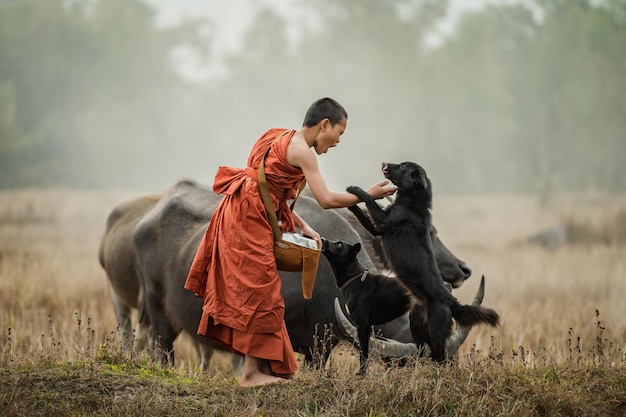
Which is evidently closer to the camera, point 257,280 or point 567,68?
point 257,280

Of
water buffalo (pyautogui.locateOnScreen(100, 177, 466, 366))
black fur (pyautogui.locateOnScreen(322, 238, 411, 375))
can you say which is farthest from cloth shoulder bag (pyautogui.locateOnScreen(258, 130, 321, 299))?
water buffalo (pyautogui.locateOnScreen(100, 177, 466, 366))

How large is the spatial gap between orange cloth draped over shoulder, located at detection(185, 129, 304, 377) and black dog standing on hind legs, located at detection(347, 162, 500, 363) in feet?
1.58

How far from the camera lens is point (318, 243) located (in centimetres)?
465

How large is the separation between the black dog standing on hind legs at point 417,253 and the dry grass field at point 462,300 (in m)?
0.25

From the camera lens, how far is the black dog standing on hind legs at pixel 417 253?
180 inches

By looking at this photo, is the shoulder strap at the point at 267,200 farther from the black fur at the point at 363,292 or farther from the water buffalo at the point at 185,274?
the water buffalo at the point at 185,274

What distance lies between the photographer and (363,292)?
4910mm

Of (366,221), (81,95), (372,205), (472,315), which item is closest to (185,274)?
(366,221)

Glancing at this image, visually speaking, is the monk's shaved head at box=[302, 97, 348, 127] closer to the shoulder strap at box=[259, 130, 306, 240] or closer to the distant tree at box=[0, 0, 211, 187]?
the shoulder strap at box=[259, 130, 306, 240]

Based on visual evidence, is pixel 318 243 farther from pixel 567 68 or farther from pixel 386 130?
pixel 386 130

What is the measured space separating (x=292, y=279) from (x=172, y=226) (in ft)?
4.44

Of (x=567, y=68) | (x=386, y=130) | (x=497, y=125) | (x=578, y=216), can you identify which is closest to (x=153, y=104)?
(x=386, y=130)

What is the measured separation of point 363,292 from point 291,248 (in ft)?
2.28

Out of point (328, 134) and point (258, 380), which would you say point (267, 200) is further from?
point (258, 380)
